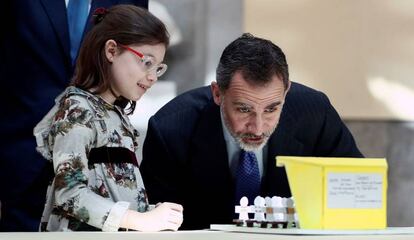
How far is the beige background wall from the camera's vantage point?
4.55 meters

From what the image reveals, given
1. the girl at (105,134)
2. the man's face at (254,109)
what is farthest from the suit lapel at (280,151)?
the girl at (105,134)

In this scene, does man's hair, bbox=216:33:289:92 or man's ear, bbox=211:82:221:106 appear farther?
man's ear, bbox=211:82:221:106

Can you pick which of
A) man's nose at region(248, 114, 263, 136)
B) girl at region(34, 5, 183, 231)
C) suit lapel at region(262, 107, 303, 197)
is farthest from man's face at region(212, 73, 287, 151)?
girl at region(34, 5, 183, 231)

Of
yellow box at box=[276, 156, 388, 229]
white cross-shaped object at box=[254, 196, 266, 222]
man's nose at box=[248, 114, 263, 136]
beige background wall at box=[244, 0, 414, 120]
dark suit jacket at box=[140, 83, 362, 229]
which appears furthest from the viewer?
beige background wall at box=[244, 0, 414, 120]

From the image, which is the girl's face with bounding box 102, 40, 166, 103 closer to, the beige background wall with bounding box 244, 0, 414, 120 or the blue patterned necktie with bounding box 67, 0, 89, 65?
the blue patterned necktie with bounding box 67, 0, 89, 65

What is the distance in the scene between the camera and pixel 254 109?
2.74m

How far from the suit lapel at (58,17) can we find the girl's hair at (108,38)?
421 mm

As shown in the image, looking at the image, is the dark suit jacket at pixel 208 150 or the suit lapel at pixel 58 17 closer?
the dark suit jacket at pixel 208 150

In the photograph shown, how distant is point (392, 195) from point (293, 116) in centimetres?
170

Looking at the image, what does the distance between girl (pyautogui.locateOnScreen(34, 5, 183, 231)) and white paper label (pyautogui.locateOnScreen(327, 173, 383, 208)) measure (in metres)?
0.36

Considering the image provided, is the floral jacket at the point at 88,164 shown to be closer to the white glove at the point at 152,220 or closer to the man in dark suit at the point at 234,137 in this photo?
the white glove at the point at 152,220

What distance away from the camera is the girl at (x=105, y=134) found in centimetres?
235

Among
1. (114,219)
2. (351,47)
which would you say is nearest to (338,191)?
(114,219)

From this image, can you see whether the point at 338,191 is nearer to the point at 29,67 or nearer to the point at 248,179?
the point at 248,179
